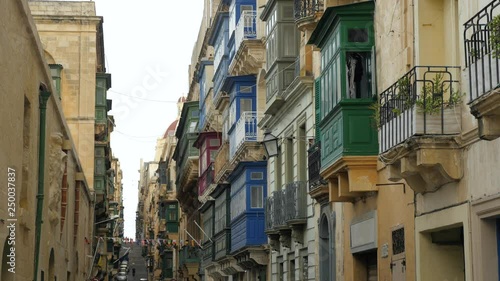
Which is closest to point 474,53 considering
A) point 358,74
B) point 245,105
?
point 358,74

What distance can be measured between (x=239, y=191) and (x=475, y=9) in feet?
66.5

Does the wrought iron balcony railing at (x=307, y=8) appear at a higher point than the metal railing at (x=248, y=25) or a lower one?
lower

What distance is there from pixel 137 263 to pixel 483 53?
12472cm

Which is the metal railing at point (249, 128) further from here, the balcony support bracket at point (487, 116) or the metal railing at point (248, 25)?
the balcony support bracket at point (487, 116)

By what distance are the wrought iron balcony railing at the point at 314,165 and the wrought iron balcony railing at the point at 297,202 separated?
173cm

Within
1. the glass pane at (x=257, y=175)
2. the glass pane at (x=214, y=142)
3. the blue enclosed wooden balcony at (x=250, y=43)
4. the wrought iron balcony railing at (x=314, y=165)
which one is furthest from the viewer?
the glass pane at (x=214, y=142)

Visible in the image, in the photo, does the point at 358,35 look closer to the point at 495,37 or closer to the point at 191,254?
the point at 495,37

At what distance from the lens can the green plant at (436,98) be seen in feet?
41.7

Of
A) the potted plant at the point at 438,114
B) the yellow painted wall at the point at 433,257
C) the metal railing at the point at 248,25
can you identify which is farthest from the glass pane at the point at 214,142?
the potted plant at the point at 438,114

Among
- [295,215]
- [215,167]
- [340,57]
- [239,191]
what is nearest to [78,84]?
[215,167]

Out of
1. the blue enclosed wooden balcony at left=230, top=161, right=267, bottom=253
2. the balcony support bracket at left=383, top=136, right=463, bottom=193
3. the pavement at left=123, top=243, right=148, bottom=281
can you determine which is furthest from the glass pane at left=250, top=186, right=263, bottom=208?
the pavement at left=123, top=243, right=148, bottom=281

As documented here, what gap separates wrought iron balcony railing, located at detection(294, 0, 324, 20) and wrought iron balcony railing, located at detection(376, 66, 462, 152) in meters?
7.70

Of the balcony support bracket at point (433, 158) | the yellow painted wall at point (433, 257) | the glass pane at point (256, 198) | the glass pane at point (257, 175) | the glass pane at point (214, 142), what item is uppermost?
the glass pane at point (214, 142)

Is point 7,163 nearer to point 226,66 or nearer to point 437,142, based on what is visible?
point 437,142
